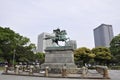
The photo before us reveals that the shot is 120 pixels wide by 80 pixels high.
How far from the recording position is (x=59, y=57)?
2695cm

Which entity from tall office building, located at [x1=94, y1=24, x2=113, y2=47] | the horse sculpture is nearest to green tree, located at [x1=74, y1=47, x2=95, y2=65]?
the horse sculpture

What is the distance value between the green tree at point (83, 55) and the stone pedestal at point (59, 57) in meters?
36.5

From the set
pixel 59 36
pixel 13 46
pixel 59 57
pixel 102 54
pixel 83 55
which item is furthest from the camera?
pixel 102 54

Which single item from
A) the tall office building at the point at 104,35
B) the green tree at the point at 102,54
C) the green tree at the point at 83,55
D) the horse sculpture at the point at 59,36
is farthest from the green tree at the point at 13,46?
the tall office building at the point at 104,35

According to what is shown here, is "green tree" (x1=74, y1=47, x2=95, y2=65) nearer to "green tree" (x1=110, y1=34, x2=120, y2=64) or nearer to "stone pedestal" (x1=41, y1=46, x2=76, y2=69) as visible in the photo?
"green tree" (x1=110, y1=34, x2=120, y2=64)

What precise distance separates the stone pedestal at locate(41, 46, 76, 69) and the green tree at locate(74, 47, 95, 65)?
3654cm

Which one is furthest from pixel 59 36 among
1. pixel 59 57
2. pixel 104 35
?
pixel 104 35

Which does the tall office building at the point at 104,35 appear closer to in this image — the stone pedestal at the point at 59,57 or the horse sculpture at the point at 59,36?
the horse sculpture at the point at 59,36

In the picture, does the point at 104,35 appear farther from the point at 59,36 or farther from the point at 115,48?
the point at 59,36

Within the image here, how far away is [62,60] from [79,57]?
3821 cm

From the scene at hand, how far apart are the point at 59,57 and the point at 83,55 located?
37.9 m

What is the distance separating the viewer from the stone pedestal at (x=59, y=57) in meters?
26.2

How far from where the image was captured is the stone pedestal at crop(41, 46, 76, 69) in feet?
86.1

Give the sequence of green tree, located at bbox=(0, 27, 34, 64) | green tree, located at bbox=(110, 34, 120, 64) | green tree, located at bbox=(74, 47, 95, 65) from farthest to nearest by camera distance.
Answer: green tree, located at bbox=(74, 47, 95, 65), green tree, located at bbox=(110, 34, 120, 64), green tree, located at bbox=(0, 27, 34, 64)
